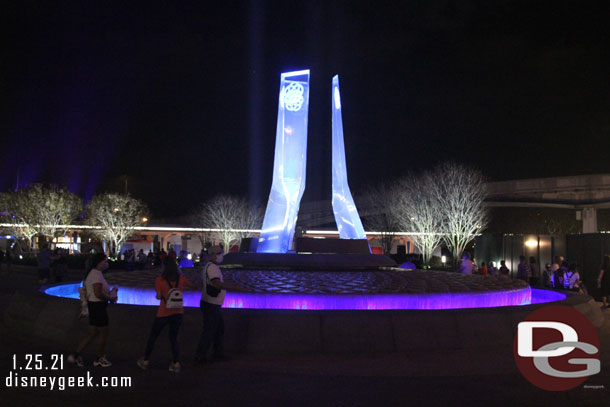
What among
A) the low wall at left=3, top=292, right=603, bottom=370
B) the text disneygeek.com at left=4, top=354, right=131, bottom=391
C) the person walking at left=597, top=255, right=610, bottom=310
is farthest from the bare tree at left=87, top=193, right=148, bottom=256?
the text disneygeek.com at left=4, top=354, right=131, bottom=391

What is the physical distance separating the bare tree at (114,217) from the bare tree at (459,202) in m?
26.7

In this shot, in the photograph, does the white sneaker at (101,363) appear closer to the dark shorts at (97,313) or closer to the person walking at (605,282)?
the dark shorts at (97,313)

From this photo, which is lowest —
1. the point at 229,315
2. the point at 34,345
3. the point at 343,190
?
the point at 34,345

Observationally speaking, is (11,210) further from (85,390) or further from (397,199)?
(85,390)

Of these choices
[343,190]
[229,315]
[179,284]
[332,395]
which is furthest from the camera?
[343,190]

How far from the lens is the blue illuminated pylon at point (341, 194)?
68.8 ft

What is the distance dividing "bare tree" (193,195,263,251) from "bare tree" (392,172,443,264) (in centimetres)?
1926

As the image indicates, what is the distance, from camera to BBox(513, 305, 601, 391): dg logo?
575 cm

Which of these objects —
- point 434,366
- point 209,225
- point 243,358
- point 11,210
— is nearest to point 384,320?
point 434,366

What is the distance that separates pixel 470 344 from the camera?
7395 millimetres

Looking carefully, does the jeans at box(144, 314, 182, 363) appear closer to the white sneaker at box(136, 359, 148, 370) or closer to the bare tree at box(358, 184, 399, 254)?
the white sneaker at box(136, 359, 148, 370)

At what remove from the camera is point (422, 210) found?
35094 millimetres

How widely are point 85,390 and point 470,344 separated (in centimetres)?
502

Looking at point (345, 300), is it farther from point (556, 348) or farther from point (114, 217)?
point (114, 217)
